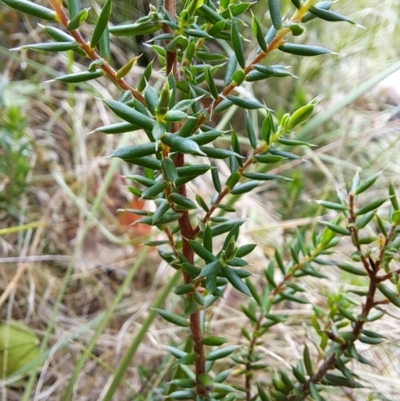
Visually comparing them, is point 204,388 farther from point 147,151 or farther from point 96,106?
point 96,106

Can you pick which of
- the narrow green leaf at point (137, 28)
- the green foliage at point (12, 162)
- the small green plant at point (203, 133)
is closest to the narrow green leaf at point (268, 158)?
the small green plant at point (203, 133)

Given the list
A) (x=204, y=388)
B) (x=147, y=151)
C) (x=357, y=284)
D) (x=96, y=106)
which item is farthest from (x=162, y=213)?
(x=96, y=106)

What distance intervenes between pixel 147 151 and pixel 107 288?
0.62 meters

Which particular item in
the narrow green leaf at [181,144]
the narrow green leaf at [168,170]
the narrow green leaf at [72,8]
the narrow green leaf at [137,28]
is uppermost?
the narrow green leaf at [137,28]

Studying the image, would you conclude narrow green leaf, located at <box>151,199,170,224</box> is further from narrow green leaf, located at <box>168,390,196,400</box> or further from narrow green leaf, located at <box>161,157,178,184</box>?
narrow green leaf, located at <box>168,390,196,400</box>

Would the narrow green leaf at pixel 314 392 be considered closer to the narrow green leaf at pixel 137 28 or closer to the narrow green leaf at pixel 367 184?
the narrow green leaf at pixel 367 184

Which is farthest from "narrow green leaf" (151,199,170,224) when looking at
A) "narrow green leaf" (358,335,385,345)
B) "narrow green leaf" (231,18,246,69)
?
"narrow green leaf" (358,335,385,345)

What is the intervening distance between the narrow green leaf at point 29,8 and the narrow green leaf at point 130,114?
0.06m

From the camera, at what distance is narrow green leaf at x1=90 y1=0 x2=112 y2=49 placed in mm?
249

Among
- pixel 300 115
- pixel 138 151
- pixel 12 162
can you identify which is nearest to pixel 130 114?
pixel 138 151

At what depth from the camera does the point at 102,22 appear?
26cm

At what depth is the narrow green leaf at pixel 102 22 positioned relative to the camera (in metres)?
0.25

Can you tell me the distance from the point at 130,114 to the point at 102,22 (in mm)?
55

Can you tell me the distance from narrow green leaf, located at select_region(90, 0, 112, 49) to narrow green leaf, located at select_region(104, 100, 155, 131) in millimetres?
40
